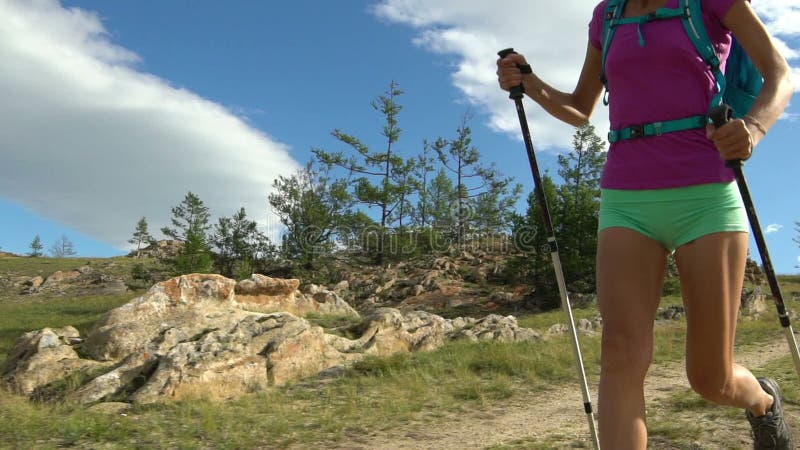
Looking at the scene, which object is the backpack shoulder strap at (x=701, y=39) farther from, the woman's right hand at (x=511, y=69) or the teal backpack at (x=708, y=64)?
the woman's right hand at (x=511, y=69)

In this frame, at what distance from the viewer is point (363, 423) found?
506cm

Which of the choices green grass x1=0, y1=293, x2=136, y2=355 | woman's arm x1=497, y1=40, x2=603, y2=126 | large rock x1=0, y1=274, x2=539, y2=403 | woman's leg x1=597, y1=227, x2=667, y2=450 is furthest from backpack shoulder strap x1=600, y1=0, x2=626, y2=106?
green grass x1=0, y1=293, x2=136, y2=355

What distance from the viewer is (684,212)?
2014 mm

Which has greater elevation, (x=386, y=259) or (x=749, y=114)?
(x=386, y=259)

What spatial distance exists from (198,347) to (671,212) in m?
6.61

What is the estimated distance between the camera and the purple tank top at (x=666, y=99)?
2.03 meters

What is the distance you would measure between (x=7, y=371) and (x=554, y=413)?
315 inches

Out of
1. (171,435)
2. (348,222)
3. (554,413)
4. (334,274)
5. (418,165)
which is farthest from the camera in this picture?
(418,165)

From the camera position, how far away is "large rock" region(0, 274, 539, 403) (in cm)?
666

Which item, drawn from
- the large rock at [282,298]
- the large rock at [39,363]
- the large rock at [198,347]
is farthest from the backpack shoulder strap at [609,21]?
the large rock at [282,298]

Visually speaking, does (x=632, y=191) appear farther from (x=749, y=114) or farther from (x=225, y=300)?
(x=225, y=300)

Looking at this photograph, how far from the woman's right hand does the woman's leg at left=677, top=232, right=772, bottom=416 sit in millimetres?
1240

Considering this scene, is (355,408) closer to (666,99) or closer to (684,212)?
(684,212)

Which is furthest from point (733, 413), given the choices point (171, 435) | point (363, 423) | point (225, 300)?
point (225, 300)
